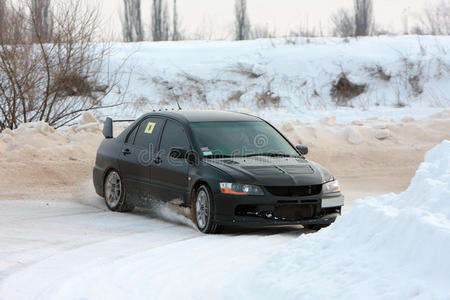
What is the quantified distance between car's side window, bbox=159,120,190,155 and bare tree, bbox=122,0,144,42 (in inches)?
1563

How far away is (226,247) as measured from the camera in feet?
25.0

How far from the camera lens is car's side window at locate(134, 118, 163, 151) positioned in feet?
32.8

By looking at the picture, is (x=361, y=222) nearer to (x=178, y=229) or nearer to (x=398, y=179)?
(x=178, y=229)

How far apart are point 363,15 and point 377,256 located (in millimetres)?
43146

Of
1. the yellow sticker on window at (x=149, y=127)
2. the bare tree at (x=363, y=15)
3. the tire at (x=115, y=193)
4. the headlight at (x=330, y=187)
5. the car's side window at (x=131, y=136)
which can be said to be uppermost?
the bare tree at (x=363, y=15)

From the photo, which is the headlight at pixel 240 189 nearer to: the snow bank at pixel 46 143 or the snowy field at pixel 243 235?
the snowy field at pixel 243 235

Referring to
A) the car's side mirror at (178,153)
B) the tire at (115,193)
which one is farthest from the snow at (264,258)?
the tire at (115,193)

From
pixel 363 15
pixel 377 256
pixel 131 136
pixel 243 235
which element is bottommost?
pixel 243 235

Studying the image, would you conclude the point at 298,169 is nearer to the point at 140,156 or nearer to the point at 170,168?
the point at 170,168

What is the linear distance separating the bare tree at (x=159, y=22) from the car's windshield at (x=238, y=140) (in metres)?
40.1

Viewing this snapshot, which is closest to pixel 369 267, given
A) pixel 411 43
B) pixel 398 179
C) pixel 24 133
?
pixel 398 179

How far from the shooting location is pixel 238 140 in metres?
9.46

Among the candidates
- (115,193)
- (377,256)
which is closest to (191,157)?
(115,193)

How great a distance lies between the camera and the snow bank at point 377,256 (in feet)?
15.7
